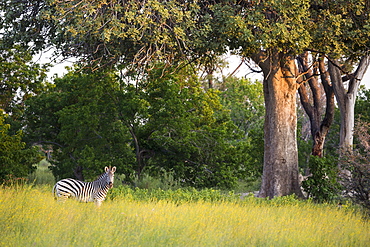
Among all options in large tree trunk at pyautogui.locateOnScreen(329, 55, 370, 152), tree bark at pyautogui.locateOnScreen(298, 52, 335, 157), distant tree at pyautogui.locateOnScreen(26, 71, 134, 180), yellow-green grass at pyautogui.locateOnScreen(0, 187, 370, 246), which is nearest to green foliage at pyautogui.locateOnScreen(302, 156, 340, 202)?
yellow-green grass at pyautogui.locateOnScreen(0, 187, 370, 246)

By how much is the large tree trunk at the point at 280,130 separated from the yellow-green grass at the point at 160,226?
402 cm

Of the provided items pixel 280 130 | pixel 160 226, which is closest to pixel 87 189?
pixel 160 226

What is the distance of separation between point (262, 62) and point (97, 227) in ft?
32.2

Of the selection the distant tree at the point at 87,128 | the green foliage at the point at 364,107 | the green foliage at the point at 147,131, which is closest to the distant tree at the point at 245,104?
the green foliage at the point at 364,107

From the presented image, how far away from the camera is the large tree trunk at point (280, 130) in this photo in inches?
663

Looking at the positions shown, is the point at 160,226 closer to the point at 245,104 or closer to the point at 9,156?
the point at 9,156

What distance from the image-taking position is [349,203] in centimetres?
1491

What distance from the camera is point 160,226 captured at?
973 centimetres

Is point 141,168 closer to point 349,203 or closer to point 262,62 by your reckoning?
point 262,62

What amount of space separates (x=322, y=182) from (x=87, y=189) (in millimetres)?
8630

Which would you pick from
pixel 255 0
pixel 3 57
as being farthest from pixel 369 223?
pixel 3 57

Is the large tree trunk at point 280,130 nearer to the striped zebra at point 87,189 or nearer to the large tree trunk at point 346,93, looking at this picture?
the large tree trunk at point 346,93

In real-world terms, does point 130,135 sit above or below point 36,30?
below

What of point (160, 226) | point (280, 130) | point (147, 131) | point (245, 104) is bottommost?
point (160, 226)
